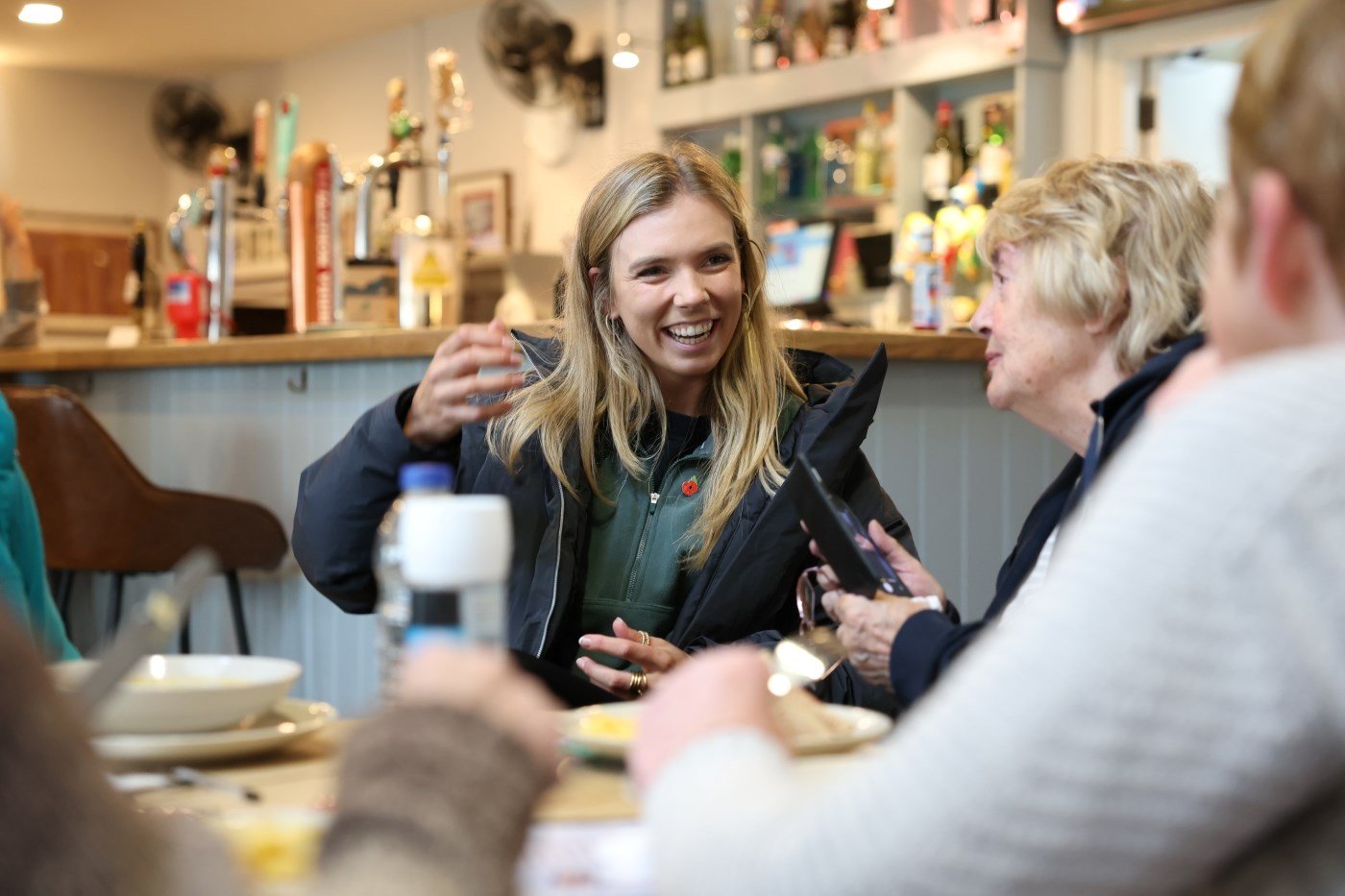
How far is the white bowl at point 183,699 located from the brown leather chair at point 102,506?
229cm

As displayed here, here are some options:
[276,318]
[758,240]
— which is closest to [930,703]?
[758,240]

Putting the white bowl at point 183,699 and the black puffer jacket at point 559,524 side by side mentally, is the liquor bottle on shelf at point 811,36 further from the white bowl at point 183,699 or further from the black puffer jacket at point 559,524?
the white bowl at point 183,699

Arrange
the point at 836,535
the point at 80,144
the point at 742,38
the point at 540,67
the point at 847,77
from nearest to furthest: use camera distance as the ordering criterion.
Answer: the point at 836,535 < the point at 847,77 < the point at 742,38 < the point at 540,67 < the point at 80,144

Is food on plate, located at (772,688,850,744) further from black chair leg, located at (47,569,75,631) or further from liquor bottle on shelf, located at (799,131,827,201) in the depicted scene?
liquor bottle on shelf, located at (799,131,827,201)

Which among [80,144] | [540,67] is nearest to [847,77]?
[540,67]

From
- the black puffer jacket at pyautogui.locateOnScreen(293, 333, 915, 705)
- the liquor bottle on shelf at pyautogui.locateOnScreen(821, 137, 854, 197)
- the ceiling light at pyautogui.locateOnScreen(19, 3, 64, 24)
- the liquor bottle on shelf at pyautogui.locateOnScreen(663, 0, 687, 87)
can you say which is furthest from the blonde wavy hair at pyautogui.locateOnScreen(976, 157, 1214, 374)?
the ceiling light at pyautogui.locateOnScreen(19, 3, 64, 24)

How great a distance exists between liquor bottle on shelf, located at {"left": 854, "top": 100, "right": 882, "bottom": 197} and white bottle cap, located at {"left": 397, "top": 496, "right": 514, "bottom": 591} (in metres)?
4.79

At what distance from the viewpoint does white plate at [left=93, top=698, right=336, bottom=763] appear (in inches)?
40.6

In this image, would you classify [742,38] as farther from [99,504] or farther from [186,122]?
[186,122]

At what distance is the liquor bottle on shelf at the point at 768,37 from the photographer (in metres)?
5.70

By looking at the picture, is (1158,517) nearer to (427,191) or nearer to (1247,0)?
(1247,0)

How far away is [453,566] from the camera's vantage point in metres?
0.81

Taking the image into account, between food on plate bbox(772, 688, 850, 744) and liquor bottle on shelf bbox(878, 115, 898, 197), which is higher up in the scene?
liquor bottle on shelf bbox(878, 115, 898, 197)

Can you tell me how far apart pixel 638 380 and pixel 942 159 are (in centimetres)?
323
